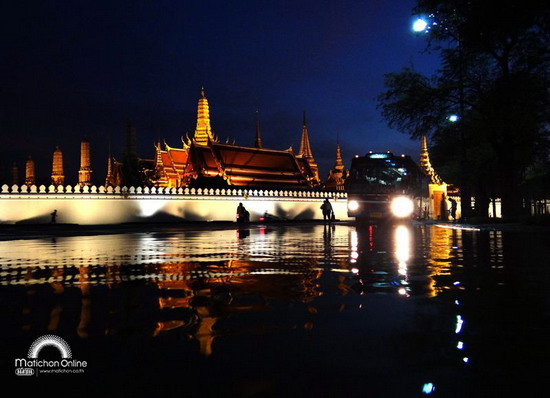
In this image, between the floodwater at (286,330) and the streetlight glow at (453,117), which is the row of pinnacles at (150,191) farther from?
the floodwater at (286,330)

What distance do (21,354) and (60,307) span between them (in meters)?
1.67

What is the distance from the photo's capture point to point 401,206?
94.4ft

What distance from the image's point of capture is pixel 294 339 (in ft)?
11.9

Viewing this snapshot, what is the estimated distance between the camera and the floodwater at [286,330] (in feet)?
9.02

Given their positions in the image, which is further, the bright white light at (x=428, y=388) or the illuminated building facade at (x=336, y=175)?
the illuminated building facade at (x=336, y=175)

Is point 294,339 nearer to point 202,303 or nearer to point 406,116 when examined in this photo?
point 202,303

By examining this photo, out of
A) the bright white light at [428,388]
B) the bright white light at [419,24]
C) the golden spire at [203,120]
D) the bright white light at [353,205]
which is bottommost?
the bright white light at [428,388]

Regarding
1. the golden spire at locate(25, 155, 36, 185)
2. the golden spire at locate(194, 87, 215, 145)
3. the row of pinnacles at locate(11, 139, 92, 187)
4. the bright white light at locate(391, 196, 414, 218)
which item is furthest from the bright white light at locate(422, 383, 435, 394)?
the golden spire at locate(25, 155, 36, 185)

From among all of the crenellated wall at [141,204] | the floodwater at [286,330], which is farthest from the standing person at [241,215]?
the floodwater at [286,330]

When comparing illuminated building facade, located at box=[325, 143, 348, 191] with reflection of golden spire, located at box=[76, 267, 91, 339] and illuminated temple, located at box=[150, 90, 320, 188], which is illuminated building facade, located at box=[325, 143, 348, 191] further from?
reflection of golden spire, located at box=[76, 267, 91, 339]

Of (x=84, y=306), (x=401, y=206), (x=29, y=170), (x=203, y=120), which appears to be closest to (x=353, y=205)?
(x=401, y=206)

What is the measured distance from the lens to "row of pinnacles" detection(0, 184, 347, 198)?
29016mm

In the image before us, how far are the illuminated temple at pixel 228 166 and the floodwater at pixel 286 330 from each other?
3519cm

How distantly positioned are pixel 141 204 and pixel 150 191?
111 centimetres
